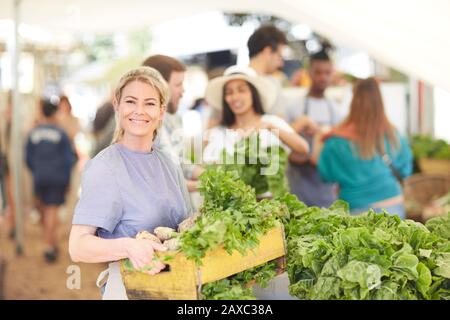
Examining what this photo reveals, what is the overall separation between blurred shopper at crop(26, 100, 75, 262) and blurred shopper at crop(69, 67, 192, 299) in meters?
4.05

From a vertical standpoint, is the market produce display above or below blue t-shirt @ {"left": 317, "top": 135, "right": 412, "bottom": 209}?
below

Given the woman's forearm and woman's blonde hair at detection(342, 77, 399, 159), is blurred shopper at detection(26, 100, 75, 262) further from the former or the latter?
the woman's forearm

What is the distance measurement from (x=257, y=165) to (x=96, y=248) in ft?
4.68

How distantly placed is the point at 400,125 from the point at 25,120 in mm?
5121

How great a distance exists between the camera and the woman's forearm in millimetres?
2102

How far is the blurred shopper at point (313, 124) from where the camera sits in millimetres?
4781

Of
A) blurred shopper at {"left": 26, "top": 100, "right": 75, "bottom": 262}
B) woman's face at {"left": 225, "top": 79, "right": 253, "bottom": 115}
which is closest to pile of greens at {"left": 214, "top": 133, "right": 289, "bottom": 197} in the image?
woman's face at {"left": 225, "top": 79, "right": 253, "bottom": 115}

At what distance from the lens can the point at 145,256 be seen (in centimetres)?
205

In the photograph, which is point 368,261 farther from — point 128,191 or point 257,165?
point 257,165

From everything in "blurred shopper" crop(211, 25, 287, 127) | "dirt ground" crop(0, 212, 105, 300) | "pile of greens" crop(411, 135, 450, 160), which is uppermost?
"blurred shopper" crop(211, 25, 287, 127)

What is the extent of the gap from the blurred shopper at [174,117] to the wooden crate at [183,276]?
0.56 metres

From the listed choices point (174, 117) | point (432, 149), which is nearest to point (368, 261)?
point (174, 117)
